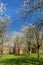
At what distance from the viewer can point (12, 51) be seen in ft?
330

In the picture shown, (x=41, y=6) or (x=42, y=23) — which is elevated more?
(x=41, y=6)

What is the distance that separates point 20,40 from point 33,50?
24.7 feet

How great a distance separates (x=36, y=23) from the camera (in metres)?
14.7

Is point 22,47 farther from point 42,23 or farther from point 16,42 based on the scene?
point 42,23

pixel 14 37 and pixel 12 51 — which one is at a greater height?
pixel 14 37

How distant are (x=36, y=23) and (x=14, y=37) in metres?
89.3

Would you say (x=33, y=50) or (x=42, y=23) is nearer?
(x=42, y=23)

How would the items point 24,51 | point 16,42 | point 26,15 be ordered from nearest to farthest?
point 26,15, point 24,51, point 16,42

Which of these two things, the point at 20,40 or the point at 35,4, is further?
the point at 20,40

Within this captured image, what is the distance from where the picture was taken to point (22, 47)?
101 meters

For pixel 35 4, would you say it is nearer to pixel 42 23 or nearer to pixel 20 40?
pixel 42 23

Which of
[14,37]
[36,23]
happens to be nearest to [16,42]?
[14,37]

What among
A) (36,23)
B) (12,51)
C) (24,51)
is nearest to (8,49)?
(12,51)

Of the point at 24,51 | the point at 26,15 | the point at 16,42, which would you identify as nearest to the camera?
the point at 26,15
